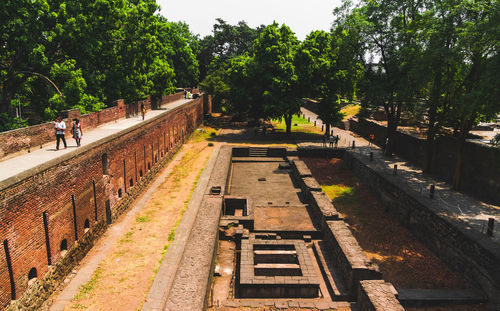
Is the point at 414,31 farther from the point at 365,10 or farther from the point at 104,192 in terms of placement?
the point at 104,192

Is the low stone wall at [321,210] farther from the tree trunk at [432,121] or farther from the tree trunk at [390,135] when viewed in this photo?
the tree trunk at [390,135]

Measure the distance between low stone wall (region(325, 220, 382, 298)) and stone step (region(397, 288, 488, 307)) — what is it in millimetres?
1093

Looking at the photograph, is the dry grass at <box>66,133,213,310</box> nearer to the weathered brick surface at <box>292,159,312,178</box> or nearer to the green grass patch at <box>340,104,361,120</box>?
the weathered brick surface at <box>292,159,312,178</box>

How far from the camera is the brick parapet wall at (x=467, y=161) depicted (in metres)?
17.4

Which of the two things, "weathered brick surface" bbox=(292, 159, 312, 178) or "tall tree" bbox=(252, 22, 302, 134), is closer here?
"weathered brick surface" bbox=(292, 159, 312, 178)

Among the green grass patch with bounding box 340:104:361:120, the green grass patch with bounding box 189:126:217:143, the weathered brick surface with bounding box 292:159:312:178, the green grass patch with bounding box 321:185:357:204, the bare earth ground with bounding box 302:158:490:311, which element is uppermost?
the green grass patch with bounding box 340:104:361:120

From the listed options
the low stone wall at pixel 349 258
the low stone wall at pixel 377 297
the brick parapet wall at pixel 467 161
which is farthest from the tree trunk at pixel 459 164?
the low stone wall at pixel 377 297

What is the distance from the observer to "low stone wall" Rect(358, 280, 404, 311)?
9.86 metres

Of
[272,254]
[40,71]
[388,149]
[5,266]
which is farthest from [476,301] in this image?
[40,71]

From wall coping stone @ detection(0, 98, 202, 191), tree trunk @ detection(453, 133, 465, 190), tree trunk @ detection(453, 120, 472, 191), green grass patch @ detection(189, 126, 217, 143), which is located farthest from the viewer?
green grass patch @ detection(189, 126, 217, 143)

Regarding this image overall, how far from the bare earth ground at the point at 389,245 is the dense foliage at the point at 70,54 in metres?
17.6

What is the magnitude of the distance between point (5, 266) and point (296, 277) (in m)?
8.94

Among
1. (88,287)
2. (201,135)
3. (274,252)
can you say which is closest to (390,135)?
(274,252)

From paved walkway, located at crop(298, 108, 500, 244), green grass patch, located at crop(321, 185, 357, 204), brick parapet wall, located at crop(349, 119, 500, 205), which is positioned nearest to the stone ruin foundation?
green grass patch, located at crop(321, 185, 357, 204)
